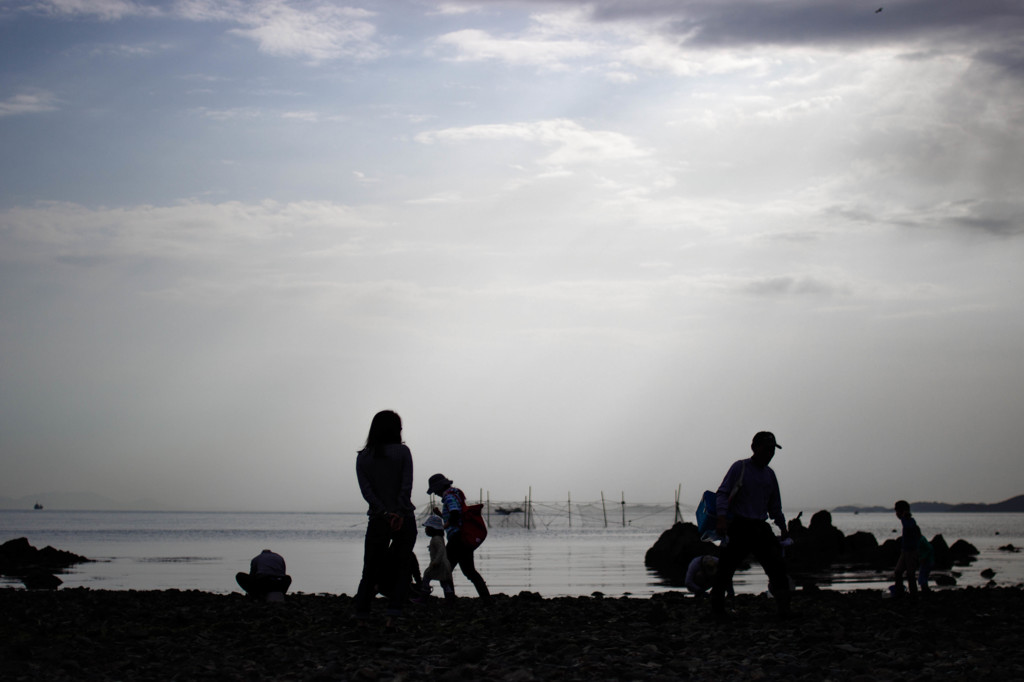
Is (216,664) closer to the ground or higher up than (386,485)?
closer to the ground

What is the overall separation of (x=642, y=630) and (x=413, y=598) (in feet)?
17.0

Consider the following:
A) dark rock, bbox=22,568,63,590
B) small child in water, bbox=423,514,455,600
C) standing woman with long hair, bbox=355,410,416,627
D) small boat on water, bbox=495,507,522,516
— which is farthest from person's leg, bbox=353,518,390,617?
small boat on water, bbox=495,507,522,516

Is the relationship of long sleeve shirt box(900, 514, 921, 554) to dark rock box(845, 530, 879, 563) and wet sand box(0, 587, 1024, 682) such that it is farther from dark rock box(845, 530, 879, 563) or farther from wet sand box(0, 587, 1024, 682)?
dark rock box(845, 530, 879, 563)

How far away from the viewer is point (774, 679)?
6219mm

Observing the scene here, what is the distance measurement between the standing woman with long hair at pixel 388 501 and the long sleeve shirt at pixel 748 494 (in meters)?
3.16

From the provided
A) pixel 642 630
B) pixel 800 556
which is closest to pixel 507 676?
pixel 642 630

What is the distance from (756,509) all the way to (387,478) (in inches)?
148

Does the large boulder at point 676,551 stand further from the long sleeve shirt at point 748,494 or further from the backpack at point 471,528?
the long sleeve shirt at point 748,494

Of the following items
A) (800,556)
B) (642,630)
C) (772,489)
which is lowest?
(800,556)

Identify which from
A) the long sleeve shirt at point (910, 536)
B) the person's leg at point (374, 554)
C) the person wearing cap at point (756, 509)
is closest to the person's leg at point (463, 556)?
the person's leg at point (374, 554)

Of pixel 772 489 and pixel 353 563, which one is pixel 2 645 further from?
pixel 353 563

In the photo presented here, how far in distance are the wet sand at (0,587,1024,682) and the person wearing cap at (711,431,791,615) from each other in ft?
1.93

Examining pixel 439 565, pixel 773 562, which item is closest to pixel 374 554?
pixel 773 562

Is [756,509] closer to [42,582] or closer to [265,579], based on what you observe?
[265,579]
